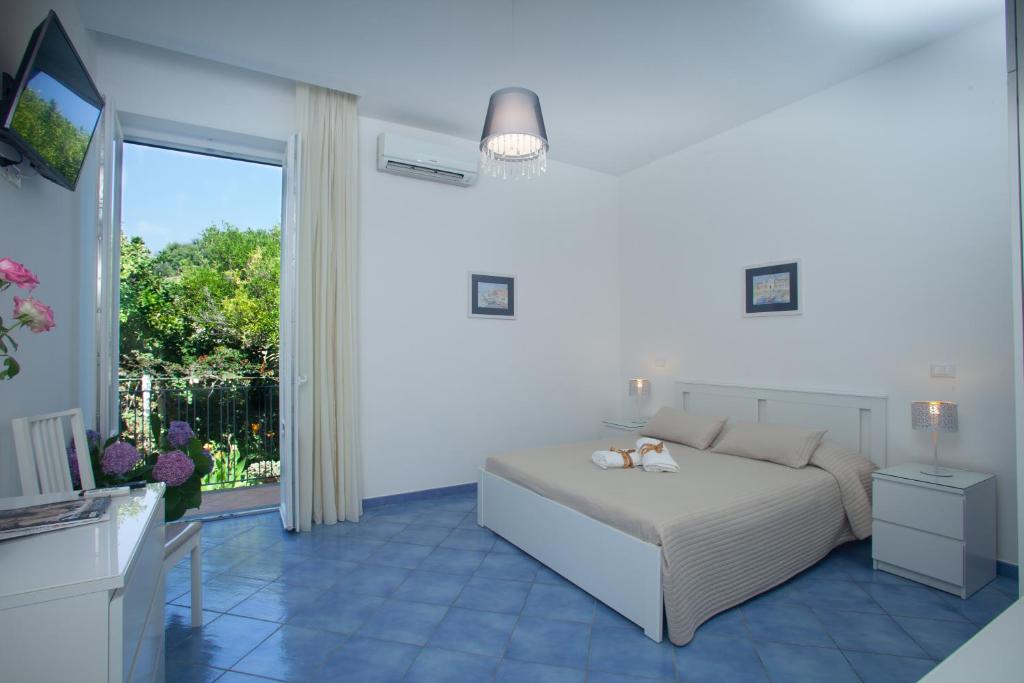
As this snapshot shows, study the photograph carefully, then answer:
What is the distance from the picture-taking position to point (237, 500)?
4.25 metres

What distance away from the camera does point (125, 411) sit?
3.97m

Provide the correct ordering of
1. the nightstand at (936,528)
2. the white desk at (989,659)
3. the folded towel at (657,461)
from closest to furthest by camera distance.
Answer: the white desk at (989,659)
the nightstand at (936,528)
the folded towel at (657,461)

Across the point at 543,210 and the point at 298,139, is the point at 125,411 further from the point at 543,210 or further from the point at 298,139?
the point at 543,210

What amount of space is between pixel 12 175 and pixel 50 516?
1.32 m

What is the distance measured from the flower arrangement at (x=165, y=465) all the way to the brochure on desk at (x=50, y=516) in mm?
541

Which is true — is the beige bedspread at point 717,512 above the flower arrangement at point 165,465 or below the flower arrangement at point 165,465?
below

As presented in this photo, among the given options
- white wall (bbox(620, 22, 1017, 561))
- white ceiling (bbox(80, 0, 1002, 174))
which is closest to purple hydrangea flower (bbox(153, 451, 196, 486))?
white ceiling (bbox(80, 0, 1002, 174))

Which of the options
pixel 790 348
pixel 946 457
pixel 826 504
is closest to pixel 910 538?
pixel 826 504

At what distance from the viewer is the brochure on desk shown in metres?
1.20

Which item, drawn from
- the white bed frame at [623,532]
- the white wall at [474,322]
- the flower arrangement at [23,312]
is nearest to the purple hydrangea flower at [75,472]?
the flower arrangement at [23,312]

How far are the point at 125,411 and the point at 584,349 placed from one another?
3945mm

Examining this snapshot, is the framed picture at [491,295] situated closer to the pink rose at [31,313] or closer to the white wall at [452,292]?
the white wall at [452,292]

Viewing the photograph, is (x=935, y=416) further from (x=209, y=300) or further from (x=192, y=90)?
(x=209, y=300)

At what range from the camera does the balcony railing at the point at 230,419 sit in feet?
Answer: 13.8
